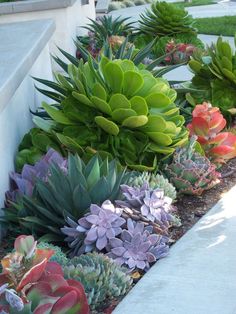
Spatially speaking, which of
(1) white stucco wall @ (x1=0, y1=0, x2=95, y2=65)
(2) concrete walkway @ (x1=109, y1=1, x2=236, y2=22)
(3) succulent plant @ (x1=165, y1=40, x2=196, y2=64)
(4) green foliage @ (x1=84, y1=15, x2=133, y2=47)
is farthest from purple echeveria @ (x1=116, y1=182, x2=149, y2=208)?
(2) concrete walkway @ (x1=109, y1=1, x2=236, y2=22)

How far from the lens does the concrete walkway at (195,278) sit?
300 cm

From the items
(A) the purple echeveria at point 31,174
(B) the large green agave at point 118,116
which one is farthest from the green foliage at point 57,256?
(B) the large green agave at point 118,116

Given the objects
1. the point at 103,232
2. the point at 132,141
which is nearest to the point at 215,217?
the point at 132,141

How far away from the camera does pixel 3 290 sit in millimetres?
2418

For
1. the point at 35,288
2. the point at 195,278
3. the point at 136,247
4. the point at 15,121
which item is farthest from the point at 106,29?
the point at 35,288

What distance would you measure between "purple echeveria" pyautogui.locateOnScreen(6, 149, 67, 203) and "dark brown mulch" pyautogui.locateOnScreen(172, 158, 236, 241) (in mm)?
802

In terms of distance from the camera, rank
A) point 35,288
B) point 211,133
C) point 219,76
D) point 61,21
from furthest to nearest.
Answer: point 61,21 → point 219,76 → point 211,133 → point 35,288

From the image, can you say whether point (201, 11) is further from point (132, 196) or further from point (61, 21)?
point (132, 196)

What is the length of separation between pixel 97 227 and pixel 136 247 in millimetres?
228

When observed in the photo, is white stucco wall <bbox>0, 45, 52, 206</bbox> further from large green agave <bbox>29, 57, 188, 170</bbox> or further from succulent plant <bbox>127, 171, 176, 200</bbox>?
succulent plant <bbox>127, 171, 176, 200</bbox>

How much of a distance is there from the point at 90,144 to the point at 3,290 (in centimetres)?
194

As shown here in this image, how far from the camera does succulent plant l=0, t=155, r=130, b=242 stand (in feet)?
11.6

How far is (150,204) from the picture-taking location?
3.57 meters

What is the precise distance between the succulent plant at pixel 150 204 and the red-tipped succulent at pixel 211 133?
1.21 m
